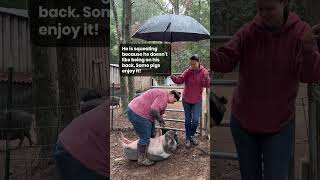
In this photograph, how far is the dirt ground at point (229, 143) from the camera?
1.75m

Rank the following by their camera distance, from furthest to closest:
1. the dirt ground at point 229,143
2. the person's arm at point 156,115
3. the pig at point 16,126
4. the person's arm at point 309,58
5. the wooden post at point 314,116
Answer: the pig at point 16,126 < the person's arm at point 156,115 < the dirt ground at point 229,143 < the wooden post at point 314,116 < the person's arm at point 309,58

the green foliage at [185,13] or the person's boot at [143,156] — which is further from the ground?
the green foliage at [185,13]

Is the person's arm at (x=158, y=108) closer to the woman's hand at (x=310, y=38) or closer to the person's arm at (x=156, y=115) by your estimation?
the person's arm at (x=156, y=115)

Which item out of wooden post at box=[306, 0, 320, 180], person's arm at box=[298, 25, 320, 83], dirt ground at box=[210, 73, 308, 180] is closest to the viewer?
person's arm at box=[298, 25, 320, 83]

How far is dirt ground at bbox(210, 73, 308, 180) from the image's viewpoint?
68.7 inches

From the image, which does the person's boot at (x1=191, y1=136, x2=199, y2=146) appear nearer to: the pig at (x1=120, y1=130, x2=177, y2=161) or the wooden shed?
the pig at (x1=120, y1=130, x2=177, y2=161)

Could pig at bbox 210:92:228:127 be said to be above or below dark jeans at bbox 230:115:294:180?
above

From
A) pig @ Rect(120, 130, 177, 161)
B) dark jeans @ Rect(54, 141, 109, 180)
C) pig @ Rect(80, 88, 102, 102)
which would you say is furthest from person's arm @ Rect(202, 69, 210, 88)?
dark jeans @ Rect(54, 141, 109, 180)

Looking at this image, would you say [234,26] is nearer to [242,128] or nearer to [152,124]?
[242,128]

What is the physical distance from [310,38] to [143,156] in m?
0.80

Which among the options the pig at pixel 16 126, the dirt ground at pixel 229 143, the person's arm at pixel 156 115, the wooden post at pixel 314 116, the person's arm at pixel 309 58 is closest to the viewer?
the person's arm at pixel 309 58

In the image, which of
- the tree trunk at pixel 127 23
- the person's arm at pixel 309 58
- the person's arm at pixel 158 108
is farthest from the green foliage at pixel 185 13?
the person's arm at pixel 309 58

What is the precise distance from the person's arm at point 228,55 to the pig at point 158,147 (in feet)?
1.11

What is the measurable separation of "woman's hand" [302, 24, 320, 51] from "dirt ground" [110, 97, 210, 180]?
1.77 feet
